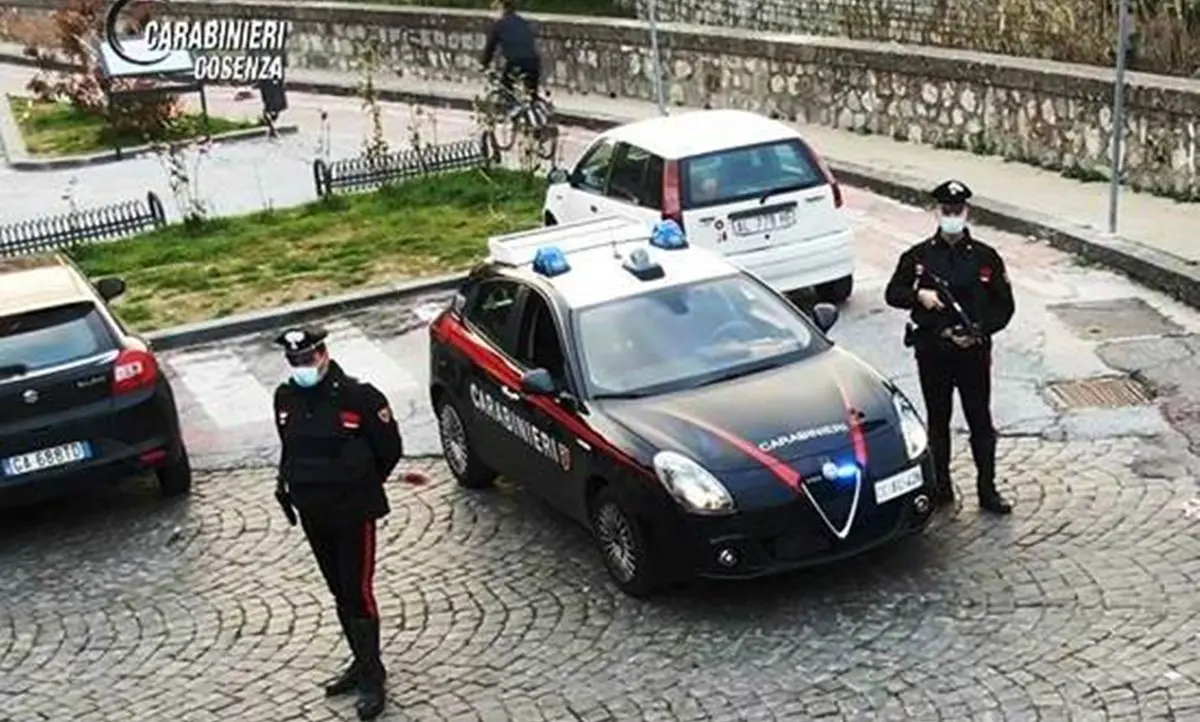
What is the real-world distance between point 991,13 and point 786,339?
1173 cm

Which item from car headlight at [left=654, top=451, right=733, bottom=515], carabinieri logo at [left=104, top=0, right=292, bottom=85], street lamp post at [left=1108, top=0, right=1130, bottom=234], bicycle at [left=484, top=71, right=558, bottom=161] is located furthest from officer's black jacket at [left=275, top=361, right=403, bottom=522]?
carabinieri logo at [left=104, top=0, right=292, bottom=85]

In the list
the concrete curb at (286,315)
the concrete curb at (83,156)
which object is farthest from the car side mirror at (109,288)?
the concrete curb at (83,156)

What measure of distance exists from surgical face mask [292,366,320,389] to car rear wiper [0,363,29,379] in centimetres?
333

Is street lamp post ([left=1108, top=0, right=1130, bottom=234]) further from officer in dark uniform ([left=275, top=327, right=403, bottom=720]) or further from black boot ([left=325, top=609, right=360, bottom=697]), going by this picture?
black boot ([left=325, top=609, right=360, bottom=697])

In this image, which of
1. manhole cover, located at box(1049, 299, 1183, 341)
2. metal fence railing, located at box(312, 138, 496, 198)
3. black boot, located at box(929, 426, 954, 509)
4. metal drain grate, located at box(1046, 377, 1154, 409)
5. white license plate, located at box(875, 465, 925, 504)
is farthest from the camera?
metal fence railing, located at box(312, 138, 496, 198)

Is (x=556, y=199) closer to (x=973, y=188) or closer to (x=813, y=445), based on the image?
(x=973, y=188)

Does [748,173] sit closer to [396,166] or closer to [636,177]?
[636,177]

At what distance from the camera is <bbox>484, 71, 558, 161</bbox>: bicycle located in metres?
20.2

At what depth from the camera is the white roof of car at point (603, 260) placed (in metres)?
9.73

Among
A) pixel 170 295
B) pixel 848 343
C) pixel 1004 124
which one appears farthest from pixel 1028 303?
pixel 170 295

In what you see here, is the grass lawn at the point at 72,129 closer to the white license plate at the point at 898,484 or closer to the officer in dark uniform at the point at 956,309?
the officer in dark uniform at the point at 956,309

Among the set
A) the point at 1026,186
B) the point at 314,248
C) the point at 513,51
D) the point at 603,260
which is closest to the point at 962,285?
the point at 603,260

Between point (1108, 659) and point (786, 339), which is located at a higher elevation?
point (786, 339)

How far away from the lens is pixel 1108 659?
763 cm
